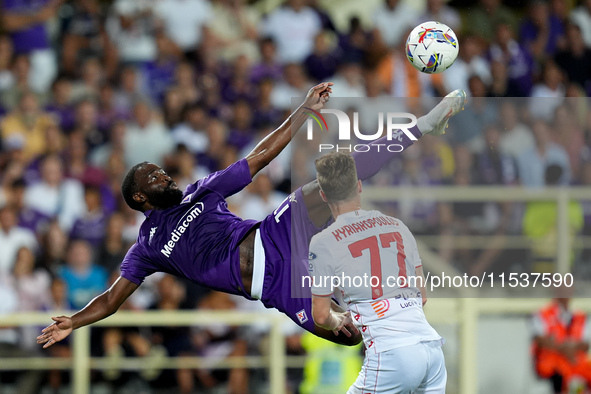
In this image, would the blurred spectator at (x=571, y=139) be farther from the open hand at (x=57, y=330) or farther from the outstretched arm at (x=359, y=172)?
the open hand at (x=57, y=330)

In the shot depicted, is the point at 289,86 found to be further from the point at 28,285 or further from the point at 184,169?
the point at 28,285

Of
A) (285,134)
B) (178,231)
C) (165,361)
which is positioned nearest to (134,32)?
(165,361)

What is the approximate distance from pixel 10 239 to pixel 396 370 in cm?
564

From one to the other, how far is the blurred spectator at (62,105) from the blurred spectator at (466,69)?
4.48 metres

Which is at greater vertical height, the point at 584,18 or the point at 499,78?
the point at 584,18

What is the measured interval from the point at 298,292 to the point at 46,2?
7435 mm

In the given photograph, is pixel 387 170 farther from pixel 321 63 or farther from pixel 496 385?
pixel 321 63

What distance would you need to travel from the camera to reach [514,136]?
7.93 meters

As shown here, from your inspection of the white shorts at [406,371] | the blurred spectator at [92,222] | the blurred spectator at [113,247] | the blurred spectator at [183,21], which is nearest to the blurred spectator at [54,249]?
the blurred spectator at [92,222]

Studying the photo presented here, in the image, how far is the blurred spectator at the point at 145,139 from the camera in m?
10.4

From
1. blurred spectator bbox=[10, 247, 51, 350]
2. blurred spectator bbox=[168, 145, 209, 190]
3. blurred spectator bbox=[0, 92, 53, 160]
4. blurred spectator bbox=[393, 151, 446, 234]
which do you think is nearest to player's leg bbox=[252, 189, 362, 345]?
blurred spectator bbox=[393, 151, 446, 234]

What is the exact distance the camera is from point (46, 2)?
11.7 metres

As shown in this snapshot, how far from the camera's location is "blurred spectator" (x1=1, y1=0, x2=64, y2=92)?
37.4 ft

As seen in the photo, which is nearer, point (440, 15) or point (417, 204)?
point (417, 204)
